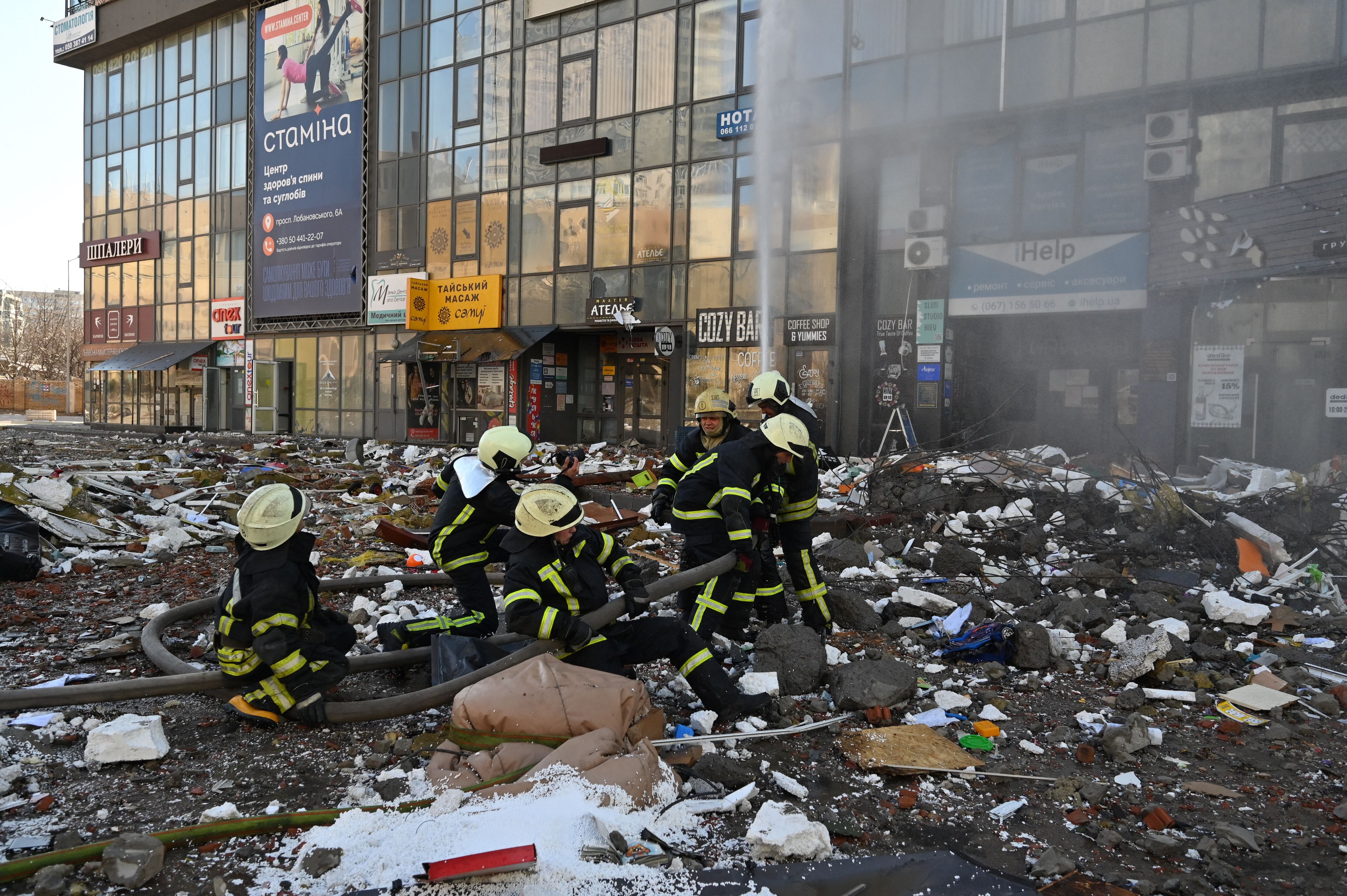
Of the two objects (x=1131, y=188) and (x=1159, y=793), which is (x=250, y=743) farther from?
(x=1131, y=188)

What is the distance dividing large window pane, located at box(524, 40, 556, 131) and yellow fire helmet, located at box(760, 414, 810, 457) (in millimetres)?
16193

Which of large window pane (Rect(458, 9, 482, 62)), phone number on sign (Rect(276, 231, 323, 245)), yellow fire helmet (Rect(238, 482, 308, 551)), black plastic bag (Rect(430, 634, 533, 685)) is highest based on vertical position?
large window pane (Rect(458, 9, 482, 62))

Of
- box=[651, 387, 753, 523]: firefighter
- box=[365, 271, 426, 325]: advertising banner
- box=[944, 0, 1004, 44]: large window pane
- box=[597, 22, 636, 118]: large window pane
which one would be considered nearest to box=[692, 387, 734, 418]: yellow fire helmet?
box=[651, 387, 753, 523]: firefighter

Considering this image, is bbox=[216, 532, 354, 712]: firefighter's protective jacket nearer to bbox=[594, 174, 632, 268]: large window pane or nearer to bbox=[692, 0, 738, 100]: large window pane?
bbox=[692, 0, 738, 100]: large window pane

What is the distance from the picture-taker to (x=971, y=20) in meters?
14.0

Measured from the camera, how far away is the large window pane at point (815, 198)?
51.5ft

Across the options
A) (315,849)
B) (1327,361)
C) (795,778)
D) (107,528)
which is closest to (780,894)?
(795,778)

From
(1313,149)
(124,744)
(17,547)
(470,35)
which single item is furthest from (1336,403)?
(470,35)

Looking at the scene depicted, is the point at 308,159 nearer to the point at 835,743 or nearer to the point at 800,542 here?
the point at 800,542

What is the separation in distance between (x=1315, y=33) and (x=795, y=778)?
1334cm

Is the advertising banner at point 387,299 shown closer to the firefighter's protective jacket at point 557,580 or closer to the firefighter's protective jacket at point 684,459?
the firefighter's protective jacket at point 684,459

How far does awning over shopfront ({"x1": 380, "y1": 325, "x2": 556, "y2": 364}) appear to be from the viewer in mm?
19781

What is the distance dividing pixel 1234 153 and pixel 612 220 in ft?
36.5

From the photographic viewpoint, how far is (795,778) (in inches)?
145
